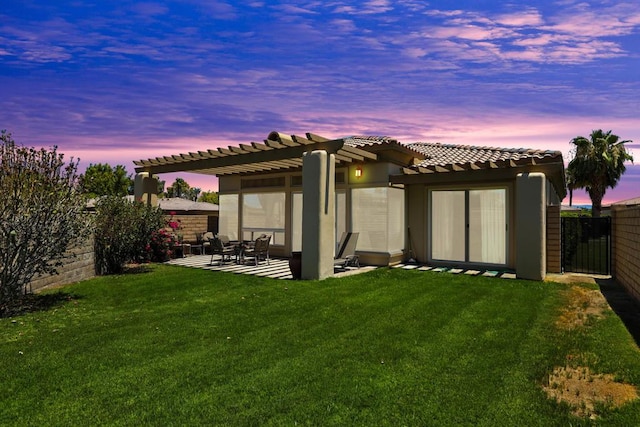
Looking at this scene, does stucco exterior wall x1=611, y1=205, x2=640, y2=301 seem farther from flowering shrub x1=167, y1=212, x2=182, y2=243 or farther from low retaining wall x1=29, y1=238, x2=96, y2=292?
flowering shrub x1=167, y1=212, x2=182, y2=243

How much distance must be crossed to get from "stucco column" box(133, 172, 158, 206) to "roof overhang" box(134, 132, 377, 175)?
29cm

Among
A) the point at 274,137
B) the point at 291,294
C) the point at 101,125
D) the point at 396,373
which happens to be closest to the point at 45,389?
the point at 396,373

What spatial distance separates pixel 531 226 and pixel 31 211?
1127cm

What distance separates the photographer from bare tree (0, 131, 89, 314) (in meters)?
6.79

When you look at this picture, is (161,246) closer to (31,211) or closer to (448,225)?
(31,211)

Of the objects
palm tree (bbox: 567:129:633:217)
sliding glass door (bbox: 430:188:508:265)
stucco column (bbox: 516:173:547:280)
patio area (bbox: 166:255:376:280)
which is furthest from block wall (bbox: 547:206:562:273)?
palm tree (bbox: 567:129:633:217)

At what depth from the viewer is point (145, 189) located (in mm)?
15844

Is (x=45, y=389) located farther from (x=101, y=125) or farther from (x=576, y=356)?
(x=101, y=125)

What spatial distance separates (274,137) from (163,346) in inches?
272

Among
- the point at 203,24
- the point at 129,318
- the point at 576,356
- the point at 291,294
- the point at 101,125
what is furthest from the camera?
the point at 101,125

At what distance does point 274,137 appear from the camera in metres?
10.8

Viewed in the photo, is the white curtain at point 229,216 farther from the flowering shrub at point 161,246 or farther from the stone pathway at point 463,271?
the stone pathway at point 463,271

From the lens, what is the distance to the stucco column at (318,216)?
10.1 metres

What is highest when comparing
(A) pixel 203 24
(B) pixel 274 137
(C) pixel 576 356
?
(A) pixel 203 24
